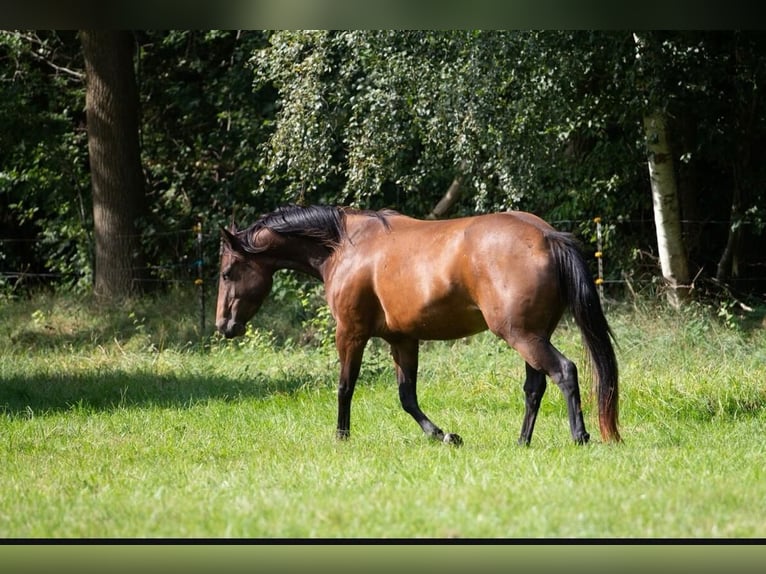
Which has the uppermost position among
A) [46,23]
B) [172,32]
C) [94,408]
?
[172,32]

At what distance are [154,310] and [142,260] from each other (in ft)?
6.10

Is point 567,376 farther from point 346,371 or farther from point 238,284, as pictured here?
point 238,284

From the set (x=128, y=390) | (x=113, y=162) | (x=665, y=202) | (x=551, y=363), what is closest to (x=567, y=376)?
(x=551, y=363)

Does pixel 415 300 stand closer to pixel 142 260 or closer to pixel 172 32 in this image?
pixel 142 260

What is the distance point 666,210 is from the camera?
13055 millimetres

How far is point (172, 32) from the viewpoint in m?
18.6

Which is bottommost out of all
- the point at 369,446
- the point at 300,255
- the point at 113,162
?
the point at 369,446

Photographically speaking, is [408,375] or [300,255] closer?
[408,375]

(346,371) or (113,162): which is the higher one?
(113,162)

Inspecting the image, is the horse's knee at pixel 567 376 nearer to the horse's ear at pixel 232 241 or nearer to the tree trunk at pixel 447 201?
the horse's ear at pixel 232 241

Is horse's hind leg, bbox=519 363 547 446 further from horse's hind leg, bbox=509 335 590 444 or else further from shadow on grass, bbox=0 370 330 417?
shadow on grass, bbox=0 370 330 417

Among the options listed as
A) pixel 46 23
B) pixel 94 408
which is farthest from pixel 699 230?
pixel 46 23

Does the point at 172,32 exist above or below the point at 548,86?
above

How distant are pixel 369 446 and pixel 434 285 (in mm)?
1206
